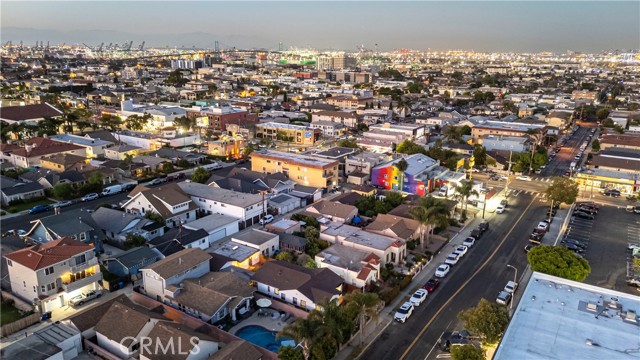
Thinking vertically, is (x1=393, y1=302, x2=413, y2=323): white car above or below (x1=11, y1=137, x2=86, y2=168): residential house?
below

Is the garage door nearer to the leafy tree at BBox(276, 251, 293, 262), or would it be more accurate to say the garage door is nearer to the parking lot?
the leafy tree at BBox(276, 251, 293, 262)

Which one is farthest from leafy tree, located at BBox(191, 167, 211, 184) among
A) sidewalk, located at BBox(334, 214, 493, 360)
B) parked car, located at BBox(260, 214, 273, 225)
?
sidewalk, located at BBox(334, 214, 493, 360)

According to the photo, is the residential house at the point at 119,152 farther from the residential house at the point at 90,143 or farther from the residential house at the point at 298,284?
the residential house at the point at 298,284

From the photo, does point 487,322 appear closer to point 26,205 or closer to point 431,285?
point 431,285

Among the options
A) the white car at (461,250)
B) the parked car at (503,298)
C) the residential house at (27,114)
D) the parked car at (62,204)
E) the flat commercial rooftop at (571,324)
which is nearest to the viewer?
the flat commercial rooftop at (571,324)

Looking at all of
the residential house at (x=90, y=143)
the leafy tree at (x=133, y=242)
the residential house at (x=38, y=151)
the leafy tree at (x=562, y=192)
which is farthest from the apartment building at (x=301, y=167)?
the residential house at (x=38, y=151)

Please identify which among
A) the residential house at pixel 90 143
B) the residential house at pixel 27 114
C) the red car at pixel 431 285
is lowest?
the red car at pixel 431 285
